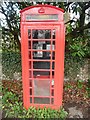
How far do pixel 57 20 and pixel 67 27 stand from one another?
90.8 inches

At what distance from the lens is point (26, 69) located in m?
4.21

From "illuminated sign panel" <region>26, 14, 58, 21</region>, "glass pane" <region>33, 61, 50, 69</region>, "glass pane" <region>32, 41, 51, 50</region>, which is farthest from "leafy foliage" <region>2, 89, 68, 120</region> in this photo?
"illuminated sign panel" <region>26, 14, 58, 21</region>

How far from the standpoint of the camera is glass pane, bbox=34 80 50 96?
14.3ft

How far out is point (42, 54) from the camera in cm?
411

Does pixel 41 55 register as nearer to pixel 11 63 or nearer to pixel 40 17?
pixel 40 17

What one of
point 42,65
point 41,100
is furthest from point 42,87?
point 42,65

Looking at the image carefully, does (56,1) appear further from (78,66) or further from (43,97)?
(43,97)

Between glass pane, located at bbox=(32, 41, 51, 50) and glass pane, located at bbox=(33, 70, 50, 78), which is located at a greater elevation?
glass pane, located at bbox=(32, 41, 51, 50)

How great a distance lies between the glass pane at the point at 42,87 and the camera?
14.3 feet

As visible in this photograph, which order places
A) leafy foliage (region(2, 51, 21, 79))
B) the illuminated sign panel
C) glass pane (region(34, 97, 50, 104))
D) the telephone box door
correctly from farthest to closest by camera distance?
leafy foliage (region(2, 51, 21, 79)) → glass pane (region(34, 97, 50, 104)) → the telephone box door → the illuminated sign panel

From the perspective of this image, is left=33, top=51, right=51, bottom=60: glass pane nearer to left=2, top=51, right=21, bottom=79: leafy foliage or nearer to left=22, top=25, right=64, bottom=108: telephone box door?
left=22, top=25, right=64, bottom=108: telephone box door

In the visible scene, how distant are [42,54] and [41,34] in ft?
1.32

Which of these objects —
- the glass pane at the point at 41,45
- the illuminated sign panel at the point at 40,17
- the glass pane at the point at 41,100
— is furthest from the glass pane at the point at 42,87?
the illuminated sign panel at the point at 40,17

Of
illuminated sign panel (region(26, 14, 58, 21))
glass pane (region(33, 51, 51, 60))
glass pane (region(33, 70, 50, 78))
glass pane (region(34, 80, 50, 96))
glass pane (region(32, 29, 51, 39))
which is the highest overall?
illuminated sign panel (region(26, 14, 58, 21))
